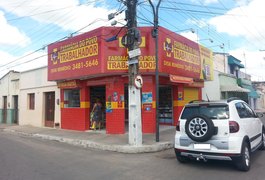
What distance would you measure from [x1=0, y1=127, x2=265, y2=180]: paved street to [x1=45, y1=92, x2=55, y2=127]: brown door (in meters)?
8.94

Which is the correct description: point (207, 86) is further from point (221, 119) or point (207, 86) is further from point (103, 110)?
point (221, 119)

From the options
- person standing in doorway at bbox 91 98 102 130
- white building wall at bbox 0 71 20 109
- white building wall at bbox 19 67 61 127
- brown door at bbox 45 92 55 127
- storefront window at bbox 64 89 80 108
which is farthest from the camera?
white building wall at bbox 0 71 20 109

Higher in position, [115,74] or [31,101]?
[115,74]

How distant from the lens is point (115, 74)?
13.1 metres

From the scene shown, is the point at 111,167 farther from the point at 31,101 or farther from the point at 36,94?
the point at 31,101

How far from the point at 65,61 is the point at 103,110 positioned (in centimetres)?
371

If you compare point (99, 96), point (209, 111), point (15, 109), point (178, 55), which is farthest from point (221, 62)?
point (209, 111)

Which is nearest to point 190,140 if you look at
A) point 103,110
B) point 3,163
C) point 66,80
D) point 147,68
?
point 3,163

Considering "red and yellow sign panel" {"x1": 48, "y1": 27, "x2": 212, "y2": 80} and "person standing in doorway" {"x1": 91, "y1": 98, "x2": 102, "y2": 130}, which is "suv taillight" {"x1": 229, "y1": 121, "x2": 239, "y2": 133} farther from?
"person standing in doorway" {"x1": 91, "y1": 98, "x2": 102, "y2": 130}

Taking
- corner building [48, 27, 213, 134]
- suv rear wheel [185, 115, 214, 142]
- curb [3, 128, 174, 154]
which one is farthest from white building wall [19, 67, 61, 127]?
suv rear wheel [185, 115, 214, 142]

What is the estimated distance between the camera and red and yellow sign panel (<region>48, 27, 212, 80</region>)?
12992 millimetres

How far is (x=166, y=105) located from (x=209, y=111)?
410 inches

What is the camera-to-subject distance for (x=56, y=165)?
301 inches

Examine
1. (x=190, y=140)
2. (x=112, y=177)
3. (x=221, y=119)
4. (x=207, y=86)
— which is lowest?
(x=112, y=177)
